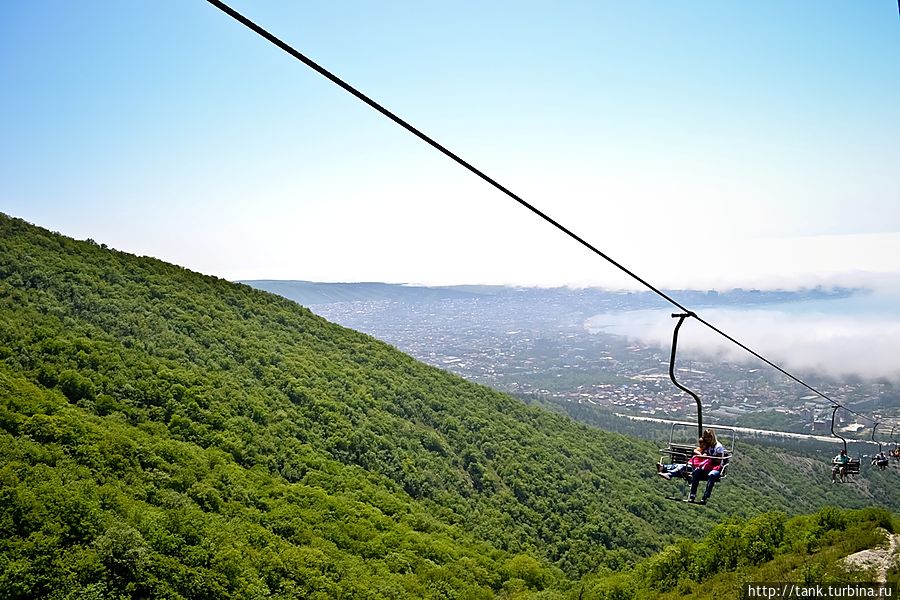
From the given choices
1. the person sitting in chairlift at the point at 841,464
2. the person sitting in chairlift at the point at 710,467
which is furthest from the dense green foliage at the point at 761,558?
the person sitting in chairlift at the point at 710,467

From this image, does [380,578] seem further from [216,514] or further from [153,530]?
[153,530]

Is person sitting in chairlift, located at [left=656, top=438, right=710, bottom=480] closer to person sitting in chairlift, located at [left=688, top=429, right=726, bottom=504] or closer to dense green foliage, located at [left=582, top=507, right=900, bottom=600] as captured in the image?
person sitting in chairlift, located at [left=688, top=429, right=726, bottom=504]

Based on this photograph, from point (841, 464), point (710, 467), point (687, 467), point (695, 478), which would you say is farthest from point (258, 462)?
point (841, 464)

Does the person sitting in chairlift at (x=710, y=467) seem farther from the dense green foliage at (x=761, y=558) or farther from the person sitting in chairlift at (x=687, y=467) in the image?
the dense green foliage at (x=761, y=558)

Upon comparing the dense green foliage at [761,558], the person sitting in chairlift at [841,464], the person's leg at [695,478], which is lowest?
the dense green foliage at [761,558]

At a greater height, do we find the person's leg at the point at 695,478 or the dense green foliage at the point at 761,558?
the person's leg at the point at 695,478

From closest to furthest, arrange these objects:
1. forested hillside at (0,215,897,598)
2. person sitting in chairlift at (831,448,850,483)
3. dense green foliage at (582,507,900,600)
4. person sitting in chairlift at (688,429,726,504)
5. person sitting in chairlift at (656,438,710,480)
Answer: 1. person sitting in chairlift at (688,429,726,504)
2. person sitting in chairlift at (656,438,710,480)
3. forested hillside at (0,215,897,598)
4. person sitting in chairlift at (831,448,850,483)
5. dense green foliage at (582,507,900,600)

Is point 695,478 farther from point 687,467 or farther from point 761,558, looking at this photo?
point 761,558

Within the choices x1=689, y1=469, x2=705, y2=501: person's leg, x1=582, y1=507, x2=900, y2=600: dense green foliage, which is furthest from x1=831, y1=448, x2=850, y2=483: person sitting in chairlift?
x1=689, y1=469, x2=705, y2=501: person's leg

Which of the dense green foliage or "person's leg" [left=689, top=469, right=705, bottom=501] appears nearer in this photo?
"person's leg" [left=689, top=469, right=705, bottom=501]
